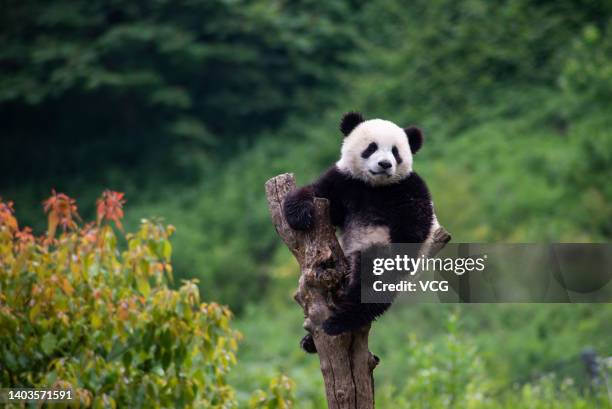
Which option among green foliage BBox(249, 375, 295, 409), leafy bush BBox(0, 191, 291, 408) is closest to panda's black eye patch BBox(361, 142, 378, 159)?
leafy bush BBox(0, 191, 291, 408)

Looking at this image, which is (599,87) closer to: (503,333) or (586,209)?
(586,209)

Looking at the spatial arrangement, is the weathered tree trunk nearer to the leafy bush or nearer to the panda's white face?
the panda's white face

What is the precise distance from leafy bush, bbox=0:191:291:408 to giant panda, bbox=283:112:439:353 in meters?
0.74

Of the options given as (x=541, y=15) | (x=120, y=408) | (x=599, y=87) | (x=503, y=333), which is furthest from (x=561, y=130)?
(x=120, y=408)

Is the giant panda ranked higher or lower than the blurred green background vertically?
lower

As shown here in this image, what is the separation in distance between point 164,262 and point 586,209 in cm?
686

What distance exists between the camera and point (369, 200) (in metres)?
4.33

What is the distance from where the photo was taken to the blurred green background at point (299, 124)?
32.6ft

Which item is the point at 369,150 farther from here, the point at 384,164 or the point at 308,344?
the point at 308,344

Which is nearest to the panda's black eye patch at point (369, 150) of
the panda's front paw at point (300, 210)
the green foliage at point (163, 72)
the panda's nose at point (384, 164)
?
the panda's nose at point (384, 164)

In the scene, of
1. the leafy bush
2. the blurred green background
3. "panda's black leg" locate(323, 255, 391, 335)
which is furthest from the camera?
the blurred green background

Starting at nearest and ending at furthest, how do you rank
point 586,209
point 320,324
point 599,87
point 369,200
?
point 320,324 < point 369,200 < point 586,209 < point 599,87

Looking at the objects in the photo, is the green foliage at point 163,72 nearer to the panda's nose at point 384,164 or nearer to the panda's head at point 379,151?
the panda's head at point 379,151

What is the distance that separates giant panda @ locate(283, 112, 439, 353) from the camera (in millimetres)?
3898
